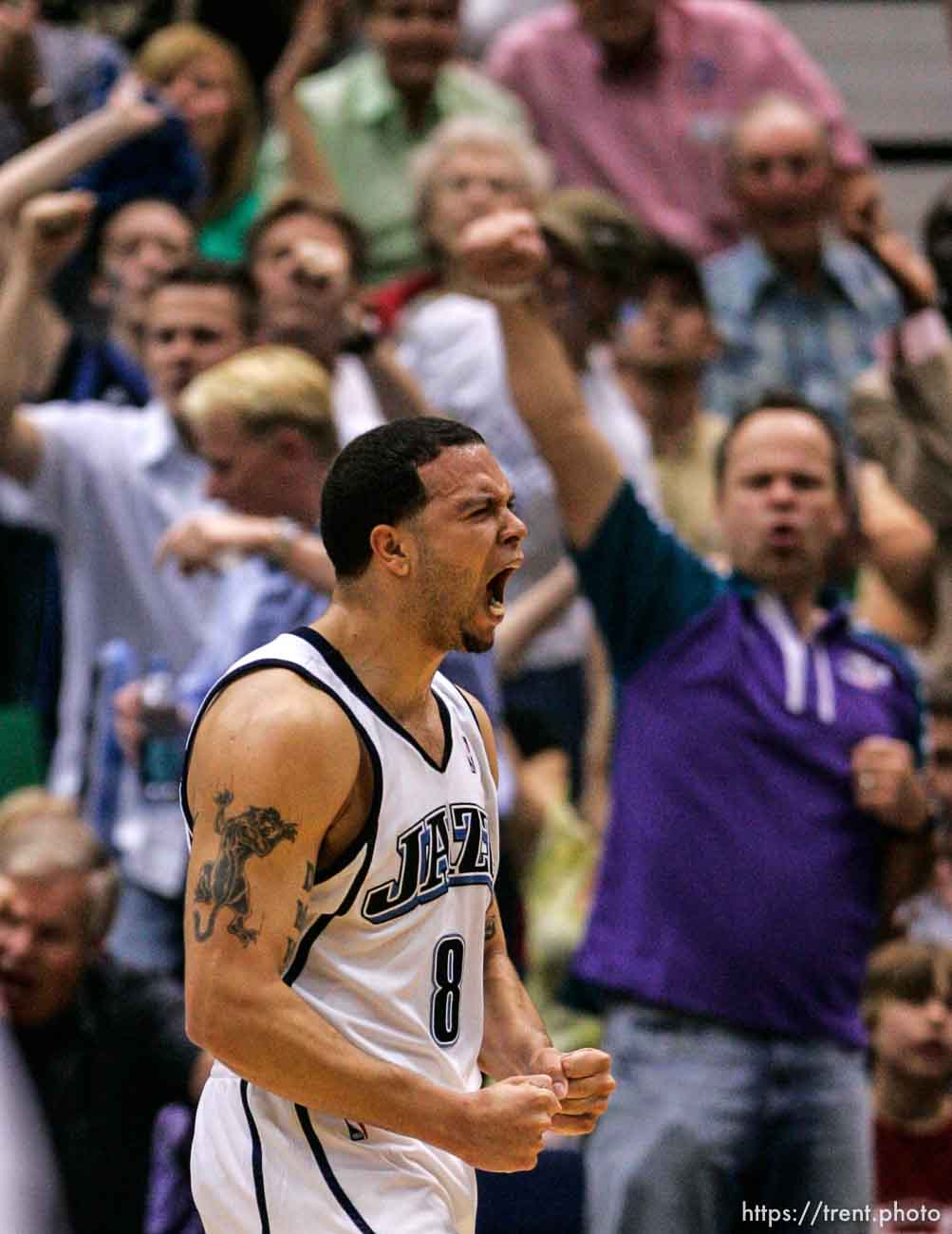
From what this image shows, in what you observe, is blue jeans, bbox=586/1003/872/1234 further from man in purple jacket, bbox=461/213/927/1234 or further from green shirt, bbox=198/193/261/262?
green shirt, bbox=198/193/261/262

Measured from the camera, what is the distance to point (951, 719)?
5.96 meters

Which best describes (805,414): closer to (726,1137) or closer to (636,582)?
(636,582)

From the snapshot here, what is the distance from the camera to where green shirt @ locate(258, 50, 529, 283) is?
26.0 ft

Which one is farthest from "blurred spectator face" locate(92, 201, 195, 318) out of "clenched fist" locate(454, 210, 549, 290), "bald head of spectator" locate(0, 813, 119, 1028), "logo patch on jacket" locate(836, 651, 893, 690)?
"logo patch on jacket" locate(836, 651, 893, 690)

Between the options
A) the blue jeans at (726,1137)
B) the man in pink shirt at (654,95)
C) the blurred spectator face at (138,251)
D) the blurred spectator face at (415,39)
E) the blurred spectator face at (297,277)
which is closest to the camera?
the blue jeans at (726,1137)

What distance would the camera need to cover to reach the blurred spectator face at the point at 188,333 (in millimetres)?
6316

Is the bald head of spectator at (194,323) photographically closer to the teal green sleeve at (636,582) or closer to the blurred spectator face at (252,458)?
the blurred spectator face at (252,458)

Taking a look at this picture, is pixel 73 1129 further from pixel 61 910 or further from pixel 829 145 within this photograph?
pixel 829 145

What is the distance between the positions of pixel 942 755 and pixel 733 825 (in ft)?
4.34

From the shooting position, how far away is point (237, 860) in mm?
3104

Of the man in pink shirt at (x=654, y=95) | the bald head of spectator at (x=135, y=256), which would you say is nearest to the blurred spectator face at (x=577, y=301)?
the bald head of spectator at (x=135, y=256)

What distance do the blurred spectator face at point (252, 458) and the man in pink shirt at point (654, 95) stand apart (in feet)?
10.8

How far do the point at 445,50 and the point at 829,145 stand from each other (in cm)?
137

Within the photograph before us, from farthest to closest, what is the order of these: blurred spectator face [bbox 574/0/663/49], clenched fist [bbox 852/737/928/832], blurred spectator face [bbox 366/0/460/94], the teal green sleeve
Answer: blurred spectator face [bbox 574/0/663/49] < blurred spectator face [bbox 366/0/460/94] < the teal green sleeve < clenched fist [bbox 852/737/928/832]
